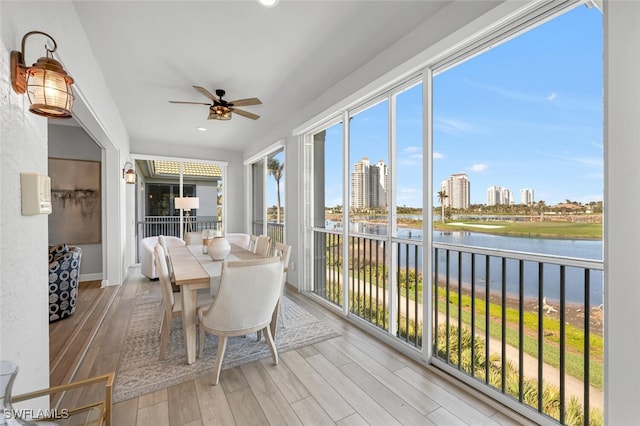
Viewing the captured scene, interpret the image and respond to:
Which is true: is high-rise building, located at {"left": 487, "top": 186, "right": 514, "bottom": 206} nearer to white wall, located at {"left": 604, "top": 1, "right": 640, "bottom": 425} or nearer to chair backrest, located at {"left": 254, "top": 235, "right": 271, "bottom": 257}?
white wall, located at {"left": 604, "top": 1, "right": 640, "bottom": 425}

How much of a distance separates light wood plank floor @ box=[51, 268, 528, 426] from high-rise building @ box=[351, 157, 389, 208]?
1.45 meters

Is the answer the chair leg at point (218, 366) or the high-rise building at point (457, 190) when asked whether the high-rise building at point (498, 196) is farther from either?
the chair leg at point (218, 366)

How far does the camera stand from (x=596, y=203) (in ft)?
4.83

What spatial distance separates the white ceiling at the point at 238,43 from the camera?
2096 mm

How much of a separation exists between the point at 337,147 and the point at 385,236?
1.38 m

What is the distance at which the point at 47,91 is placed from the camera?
1.22 metres

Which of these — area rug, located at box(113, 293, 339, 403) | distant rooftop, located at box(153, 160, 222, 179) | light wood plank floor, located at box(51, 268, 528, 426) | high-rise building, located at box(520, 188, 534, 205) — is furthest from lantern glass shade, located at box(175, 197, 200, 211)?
high-rise building, located at box(520, 188, 534, 205)

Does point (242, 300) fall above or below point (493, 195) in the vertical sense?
below

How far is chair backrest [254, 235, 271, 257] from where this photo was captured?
10.5ft

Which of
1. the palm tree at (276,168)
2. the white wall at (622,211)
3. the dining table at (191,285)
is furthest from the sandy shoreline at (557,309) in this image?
the palm tree at (276,168)

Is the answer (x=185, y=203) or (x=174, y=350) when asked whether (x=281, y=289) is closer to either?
(x=174, y=350)

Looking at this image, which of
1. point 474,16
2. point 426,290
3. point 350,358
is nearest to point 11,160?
point 350,358

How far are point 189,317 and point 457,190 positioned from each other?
2293 mm

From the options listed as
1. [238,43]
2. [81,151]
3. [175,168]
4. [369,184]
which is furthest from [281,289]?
[175,168]
